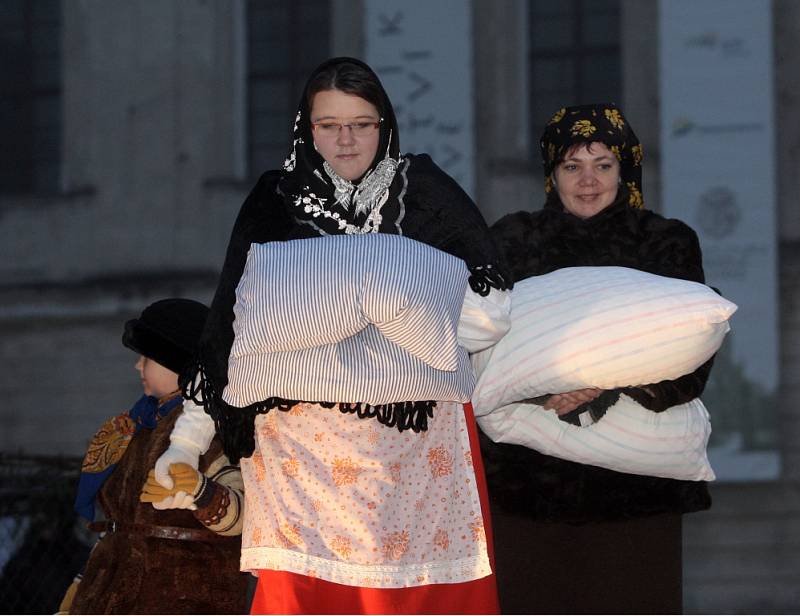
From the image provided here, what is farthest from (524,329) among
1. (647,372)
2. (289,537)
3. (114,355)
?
(114,355)

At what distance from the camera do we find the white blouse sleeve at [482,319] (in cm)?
300

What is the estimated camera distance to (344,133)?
308 cm

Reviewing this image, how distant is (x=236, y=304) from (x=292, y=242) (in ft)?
0.61

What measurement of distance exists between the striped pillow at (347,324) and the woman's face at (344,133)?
0.99 feet

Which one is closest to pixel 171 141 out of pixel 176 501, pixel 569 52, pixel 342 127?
pixel 569 52

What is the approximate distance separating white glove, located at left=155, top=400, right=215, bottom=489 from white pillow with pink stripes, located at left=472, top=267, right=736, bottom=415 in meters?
0.65

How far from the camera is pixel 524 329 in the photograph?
326cm

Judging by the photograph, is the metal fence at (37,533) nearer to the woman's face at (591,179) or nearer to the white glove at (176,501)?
the white glove at (176,501)

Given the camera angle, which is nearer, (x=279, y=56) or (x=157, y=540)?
(x=157, y=540)

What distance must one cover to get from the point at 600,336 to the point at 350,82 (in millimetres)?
822

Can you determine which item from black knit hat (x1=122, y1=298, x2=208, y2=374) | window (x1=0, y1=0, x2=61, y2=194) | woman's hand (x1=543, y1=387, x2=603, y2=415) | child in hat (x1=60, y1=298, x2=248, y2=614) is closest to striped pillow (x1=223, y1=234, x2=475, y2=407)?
woman's hand (x1=543, y1=387, x2=603, y2=415)

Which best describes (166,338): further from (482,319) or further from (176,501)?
(482,319)

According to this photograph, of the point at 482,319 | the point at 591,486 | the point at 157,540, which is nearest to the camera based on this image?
the point at 482,319

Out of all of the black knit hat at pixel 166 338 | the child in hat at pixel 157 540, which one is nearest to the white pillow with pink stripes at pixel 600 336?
the child in hat at pixel 157 540
